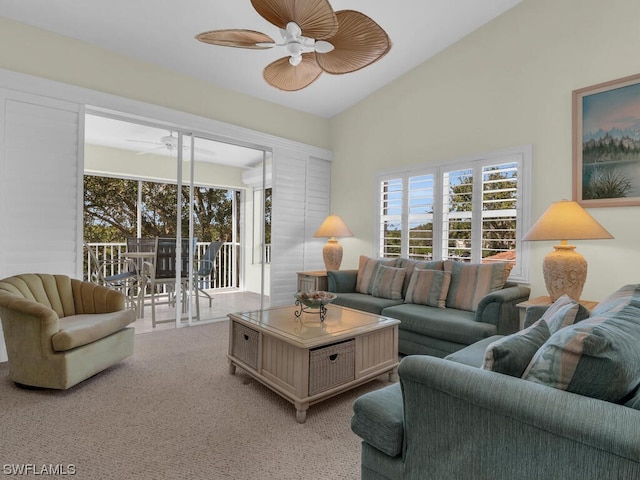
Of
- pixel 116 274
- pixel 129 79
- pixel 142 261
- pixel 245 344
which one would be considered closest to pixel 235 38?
pixel 129 79

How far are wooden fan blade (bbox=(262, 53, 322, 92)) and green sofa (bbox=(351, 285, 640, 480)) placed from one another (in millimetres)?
2301

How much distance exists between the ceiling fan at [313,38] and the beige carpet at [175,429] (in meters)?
2.37

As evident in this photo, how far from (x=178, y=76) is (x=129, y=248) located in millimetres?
2791

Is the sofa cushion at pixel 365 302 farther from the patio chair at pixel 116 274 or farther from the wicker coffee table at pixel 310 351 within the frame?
the patio chair at pixel 116 274

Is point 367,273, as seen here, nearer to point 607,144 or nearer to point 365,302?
point 365,302

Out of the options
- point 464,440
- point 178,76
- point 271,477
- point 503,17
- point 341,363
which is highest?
point 503,17

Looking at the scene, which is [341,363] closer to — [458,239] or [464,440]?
[464,440]

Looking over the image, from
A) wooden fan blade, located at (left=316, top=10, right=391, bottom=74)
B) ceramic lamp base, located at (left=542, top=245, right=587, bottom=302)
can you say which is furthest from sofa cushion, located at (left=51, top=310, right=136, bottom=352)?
ceramic lamp base, located at (left=542, top=245, right=587, bottom=302)

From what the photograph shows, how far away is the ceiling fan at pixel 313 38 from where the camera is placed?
194cm

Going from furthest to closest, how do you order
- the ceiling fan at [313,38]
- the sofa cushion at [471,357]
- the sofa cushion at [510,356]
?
the ceiling fan at [313,38]
the sofa cushion at [471,357]
the sofa cushion at [510,356]

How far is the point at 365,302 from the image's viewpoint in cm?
354

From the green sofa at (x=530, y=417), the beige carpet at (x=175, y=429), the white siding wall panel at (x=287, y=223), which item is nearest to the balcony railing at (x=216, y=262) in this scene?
the white siding wall panel at (x=287, y=223)

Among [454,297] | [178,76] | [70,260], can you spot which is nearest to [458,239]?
[454,297]

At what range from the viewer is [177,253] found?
4102 millimetres
